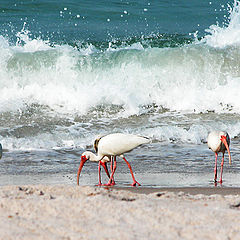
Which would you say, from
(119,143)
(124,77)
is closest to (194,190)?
(119,143)

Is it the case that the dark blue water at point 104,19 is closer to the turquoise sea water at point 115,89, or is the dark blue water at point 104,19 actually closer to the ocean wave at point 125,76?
the turquoise sea water at point 115,89

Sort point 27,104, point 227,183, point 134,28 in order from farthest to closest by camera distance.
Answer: point 134,28
point 27,104
point 227,183

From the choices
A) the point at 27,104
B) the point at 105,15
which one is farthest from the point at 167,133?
the point at 105,15

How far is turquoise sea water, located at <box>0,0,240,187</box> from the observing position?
25.8 ft

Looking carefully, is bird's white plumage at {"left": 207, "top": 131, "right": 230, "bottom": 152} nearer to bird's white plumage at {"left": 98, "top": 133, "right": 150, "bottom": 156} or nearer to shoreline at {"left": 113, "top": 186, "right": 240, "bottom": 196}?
shoreline at {"left": 113, "top": 186, "right": 240, "bottom": 196}

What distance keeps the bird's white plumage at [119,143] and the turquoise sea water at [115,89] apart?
1.48 feet

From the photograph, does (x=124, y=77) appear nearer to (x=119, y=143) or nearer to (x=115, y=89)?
→ (x=115, y=89)

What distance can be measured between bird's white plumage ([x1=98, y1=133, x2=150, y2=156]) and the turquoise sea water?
452 mm

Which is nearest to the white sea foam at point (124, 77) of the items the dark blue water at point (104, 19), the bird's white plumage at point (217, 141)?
the dark blue water at point (104, 19)

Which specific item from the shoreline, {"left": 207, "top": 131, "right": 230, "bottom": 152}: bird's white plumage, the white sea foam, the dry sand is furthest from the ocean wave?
the dry sand

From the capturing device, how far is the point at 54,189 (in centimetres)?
494

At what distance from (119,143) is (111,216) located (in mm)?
2570

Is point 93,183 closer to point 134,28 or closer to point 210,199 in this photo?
point 210,199

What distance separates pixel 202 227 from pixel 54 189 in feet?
5.64
